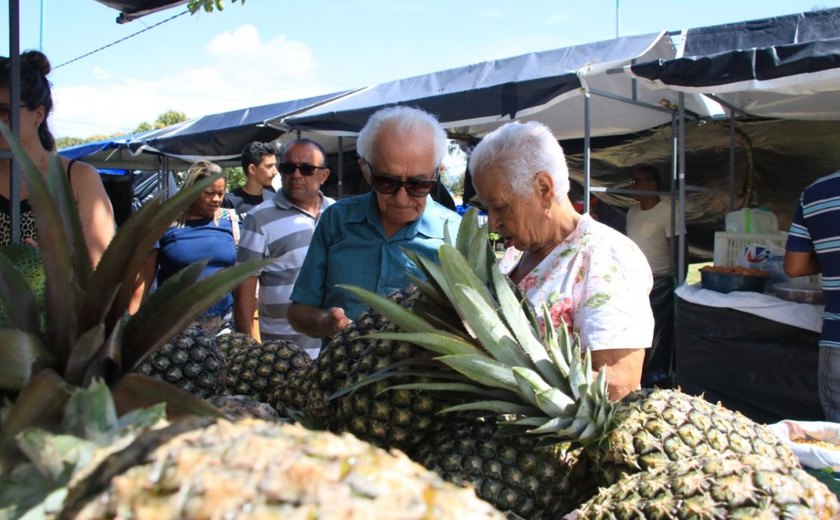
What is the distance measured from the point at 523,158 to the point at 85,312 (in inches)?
73.9

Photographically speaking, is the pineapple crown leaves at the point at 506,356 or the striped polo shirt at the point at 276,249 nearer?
the pineapple crown leaves at the point at 506,356

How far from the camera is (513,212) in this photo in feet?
8.80

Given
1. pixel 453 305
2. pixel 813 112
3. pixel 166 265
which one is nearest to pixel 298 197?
pixel 166 265

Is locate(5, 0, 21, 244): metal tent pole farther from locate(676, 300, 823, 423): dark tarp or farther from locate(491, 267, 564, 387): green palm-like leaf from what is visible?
locate(676, 300, 823, 423): dark tarp

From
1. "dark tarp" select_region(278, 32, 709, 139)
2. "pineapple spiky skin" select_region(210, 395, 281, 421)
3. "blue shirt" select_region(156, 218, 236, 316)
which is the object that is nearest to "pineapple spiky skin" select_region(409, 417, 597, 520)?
"pineapple spiky skin" select_region(210, 395, 281, 421)

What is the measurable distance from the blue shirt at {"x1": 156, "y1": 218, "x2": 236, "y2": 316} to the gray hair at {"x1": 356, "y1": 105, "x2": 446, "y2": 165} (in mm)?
2238

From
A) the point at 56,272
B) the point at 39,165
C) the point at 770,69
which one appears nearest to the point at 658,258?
the point at 770,69

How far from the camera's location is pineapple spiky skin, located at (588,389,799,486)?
1.49 m

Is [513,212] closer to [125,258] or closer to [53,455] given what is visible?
[125,258]

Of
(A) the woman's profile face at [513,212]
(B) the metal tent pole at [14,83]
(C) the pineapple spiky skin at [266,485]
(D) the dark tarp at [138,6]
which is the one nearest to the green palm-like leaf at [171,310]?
(C) the pineapple spiky skin at [266,485]

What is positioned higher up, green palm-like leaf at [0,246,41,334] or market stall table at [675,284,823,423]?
green palm-like leaf at [0,246,41,334]

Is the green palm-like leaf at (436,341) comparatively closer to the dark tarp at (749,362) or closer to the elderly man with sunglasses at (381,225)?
the elderly man with sunglasses at (381,225)

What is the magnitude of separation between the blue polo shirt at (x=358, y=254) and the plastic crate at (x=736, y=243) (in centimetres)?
406

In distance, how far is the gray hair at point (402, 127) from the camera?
2.84m
